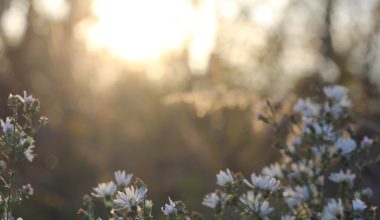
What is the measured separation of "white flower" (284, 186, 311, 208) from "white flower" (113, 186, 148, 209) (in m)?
0.91

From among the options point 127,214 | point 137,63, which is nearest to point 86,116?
point 137,63

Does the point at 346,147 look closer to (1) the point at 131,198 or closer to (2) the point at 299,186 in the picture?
(2) the point at 299,186

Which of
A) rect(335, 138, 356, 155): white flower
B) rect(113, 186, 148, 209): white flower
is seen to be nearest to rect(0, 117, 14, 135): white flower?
rect(113, 186, 148, 209): white flower

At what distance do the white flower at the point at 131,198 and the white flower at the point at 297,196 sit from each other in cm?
91

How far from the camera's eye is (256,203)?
8.57ft

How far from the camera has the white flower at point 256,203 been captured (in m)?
2.57

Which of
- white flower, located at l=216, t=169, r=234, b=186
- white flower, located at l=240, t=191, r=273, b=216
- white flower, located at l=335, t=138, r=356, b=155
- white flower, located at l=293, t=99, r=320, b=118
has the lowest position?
white flower, located at l=240, t=191, r=273, b=216

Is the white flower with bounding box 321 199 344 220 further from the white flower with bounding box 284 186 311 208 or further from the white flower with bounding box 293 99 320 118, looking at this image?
the white flower with bounding box 293 99 320 118

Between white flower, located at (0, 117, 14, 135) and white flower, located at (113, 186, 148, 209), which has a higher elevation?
white flower, located at (0, 117, 14, 135)

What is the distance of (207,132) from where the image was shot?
9.66m

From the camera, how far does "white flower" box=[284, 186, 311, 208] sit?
3.08 m

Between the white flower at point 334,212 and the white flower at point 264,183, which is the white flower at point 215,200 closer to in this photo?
the white flower at point 264,183

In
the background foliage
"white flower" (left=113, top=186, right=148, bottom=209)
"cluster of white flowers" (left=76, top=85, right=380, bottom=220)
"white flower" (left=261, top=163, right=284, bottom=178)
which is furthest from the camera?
the background foliage

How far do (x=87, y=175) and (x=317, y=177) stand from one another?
246 inches
